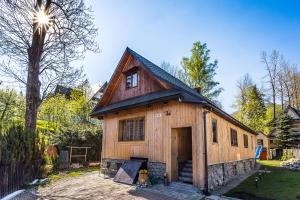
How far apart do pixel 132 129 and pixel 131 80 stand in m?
2.96

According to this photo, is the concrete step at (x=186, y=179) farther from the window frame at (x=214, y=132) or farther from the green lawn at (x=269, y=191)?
the window frame at (x=214, y=132)

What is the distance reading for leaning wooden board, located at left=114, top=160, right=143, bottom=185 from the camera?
9117 mm

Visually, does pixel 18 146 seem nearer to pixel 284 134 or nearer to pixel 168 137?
pixel 168 137

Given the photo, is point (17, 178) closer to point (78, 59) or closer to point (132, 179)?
point (132, 179)

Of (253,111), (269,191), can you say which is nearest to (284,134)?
(253,111)

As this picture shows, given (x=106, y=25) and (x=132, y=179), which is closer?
(x=132, y=179)

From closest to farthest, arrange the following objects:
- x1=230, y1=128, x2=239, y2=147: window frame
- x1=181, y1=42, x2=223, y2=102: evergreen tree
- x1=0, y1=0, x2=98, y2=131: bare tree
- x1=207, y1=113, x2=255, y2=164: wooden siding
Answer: x1=207, y1=113, x2=255, y2=164: wooden siding → x1=0, y1=0, x2=98, y2=131: bare tree → x1=230, y1=128, x2=239, y2=147: window frame → x1=181, y1=42, x2=223, y2=102: evergreen tree

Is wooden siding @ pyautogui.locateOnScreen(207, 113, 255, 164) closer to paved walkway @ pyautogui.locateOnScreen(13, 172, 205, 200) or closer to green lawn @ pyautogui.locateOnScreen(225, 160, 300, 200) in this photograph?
green lawn @ pyautogui.locateOnScreen(225, 160, 300, 200)

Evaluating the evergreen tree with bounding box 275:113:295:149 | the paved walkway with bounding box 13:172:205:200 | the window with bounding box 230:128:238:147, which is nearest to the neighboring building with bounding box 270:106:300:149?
the evergreen tree with bounding box 275:113:295:149

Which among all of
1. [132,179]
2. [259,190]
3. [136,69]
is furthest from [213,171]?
[136,69]

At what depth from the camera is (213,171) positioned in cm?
859

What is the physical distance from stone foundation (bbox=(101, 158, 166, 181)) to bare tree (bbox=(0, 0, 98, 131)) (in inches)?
175

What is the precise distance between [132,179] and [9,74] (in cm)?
798

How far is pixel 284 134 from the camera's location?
2414cm
